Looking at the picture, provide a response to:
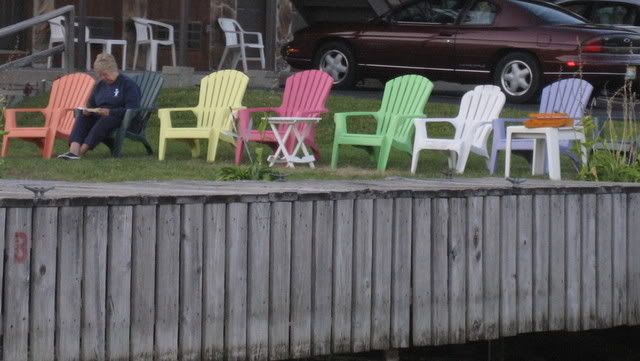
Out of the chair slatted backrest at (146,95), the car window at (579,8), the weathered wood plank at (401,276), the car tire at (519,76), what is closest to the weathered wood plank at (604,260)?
the weathered wood plank at (401,276)

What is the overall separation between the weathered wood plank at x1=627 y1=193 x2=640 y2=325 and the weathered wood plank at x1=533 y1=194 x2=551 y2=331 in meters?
0.59

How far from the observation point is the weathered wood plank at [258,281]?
7516mm

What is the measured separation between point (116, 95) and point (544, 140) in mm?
3884

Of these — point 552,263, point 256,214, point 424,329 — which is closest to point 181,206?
point 256,214

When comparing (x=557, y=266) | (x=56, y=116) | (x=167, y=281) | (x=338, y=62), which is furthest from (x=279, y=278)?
(x=338, y=62)

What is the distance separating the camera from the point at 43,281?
22.5ft

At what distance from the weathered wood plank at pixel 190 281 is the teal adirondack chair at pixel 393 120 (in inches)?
232

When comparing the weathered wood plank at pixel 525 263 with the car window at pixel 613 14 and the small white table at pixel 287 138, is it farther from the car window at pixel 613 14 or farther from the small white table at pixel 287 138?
the car window at pixel 613 14

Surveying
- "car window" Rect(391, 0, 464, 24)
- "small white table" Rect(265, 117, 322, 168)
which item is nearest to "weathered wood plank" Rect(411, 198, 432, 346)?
"small white table" Rect(265, 117, 322, 168)

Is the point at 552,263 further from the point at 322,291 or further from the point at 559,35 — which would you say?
the point at 559,35

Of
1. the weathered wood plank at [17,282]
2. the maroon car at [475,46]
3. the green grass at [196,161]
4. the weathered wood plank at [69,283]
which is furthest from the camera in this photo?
the maroon car at [475,46]

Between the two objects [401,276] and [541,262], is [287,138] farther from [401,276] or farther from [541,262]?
[401,276]

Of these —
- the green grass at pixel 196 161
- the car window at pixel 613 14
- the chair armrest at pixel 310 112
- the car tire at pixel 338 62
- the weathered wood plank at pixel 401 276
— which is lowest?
the weathered wood plank at pixel 401 276

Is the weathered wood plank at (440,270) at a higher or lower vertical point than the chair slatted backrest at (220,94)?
lower
